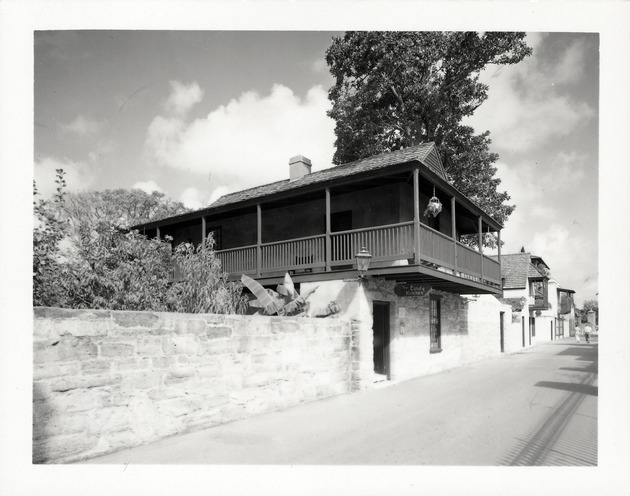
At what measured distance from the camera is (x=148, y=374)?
5918 millimetres

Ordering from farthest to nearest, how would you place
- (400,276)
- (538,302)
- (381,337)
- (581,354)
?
1. (538,302)
2. (581,354)
3. (381,337)
4. (400,276)

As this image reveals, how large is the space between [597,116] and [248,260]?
10576mm

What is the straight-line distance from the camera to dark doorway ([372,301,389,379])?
12.8 metres

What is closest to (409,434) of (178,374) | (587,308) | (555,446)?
(555,446)

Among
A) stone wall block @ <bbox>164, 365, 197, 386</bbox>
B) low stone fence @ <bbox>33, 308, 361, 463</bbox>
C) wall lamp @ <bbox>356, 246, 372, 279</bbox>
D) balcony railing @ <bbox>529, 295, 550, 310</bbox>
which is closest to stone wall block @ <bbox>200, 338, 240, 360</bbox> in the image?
low stone fence @ <bbox>33, 308, 361, 463</bbox>

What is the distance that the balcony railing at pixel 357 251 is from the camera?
11.4 metres

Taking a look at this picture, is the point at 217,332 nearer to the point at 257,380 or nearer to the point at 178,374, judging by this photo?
the point at 178,374

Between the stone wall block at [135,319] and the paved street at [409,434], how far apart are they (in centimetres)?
149

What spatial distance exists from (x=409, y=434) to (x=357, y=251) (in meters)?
6.20

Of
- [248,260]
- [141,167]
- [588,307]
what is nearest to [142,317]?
[141,167]

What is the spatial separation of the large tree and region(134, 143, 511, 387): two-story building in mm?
5065

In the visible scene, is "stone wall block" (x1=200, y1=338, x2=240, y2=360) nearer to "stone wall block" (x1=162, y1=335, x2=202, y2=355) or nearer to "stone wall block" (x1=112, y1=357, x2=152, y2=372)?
"stone wall block" (x1=162, y1=335, x2=202, y2=355)

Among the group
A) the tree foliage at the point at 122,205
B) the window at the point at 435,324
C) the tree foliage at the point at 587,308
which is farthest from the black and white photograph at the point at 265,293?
the tree foliage at the point at 587,308
